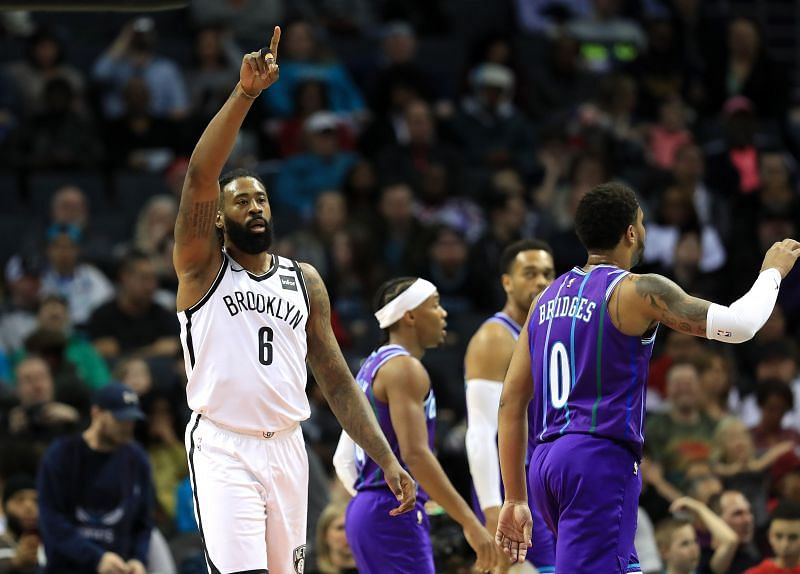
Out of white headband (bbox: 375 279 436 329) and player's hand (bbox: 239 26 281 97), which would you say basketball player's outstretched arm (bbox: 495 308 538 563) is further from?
player's hand (bbox: 239 26 281 97)

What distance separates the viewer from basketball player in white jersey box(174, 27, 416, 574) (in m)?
7.04

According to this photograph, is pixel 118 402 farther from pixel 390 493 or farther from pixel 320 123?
pixel 320 123

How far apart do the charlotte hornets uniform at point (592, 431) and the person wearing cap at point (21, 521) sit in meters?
5.28

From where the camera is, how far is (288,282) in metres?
7.53

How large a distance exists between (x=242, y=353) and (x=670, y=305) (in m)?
2.02

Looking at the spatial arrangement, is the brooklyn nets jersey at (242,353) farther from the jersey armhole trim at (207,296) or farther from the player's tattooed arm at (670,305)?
the player's tattooed arm at (670,305)

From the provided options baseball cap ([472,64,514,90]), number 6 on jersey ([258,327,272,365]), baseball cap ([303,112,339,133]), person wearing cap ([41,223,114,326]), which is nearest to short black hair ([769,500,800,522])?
number 6 on jersey ([258,327,272,365])

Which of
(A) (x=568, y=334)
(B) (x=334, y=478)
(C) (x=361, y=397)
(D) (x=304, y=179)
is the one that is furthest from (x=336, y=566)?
(D) (x=304, y=179)

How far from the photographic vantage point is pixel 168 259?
576 inches

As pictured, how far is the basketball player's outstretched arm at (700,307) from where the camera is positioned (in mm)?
6680

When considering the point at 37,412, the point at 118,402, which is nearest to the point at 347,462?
the point at 118,402

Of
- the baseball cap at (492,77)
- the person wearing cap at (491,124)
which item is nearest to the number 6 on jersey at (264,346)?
the person wearing cap at (491,124)

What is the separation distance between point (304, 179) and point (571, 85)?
3909 mm

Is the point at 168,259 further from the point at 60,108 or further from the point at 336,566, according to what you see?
the point at 336,566
